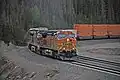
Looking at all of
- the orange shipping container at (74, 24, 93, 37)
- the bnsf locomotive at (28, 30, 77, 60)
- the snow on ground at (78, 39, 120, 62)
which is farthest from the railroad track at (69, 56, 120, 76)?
the orange shipping container at (74, 24, 93, 37)

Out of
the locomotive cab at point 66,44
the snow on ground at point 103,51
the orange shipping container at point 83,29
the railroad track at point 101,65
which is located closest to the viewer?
the railroad track at point 101,65

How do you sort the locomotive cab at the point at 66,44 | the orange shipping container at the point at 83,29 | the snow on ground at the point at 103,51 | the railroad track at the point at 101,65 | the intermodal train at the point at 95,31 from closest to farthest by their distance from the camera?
1. the railroad track at the point at 101,65
2. the locomotive cab at the point at 66,44
3. the snow on ground at the point at 103,51
4. the orange shipping container at the point at 83,29
5. the intermodal train at the point at 95,31

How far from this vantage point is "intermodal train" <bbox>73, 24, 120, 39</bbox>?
110 feet

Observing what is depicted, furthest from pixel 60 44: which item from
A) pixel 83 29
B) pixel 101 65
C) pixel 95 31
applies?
pixel 95 31

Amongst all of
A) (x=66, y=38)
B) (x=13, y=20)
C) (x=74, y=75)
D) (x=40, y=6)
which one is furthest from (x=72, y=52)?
(x=40, y=6)

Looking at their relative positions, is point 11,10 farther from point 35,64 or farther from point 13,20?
point 35,64

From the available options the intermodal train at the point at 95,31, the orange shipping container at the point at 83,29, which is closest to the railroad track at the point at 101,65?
the orange shipping container at the point at 83,29

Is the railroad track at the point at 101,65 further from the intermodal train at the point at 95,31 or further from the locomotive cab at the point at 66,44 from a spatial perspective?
the intermodal train at the point at 95,31

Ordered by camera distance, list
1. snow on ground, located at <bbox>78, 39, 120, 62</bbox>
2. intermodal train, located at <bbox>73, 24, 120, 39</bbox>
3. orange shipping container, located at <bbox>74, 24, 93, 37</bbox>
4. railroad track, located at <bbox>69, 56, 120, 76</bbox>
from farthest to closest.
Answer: intermodal train, located at <bbox>73, 24, 120, 39</bbox> < orange shipping container, located at <bbox>74, 24, 93, 37</bbox> < snow on ground, located at <bbox>78, 39, 120, 62</bbox> < railroad track, located at <bbox>69, 56, 120, 76</bbox>

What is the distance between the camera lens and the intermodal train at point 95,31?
3341 centimetres

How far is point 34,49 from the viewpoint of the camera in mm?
22953

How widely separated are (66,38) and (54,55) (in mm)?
1497

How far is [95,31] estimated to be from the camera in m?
34.2

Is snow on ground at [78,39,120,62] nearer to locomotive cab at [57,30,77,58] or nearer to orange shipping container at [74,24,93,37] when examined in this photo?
locomotive cab at [57,30,77,58]
